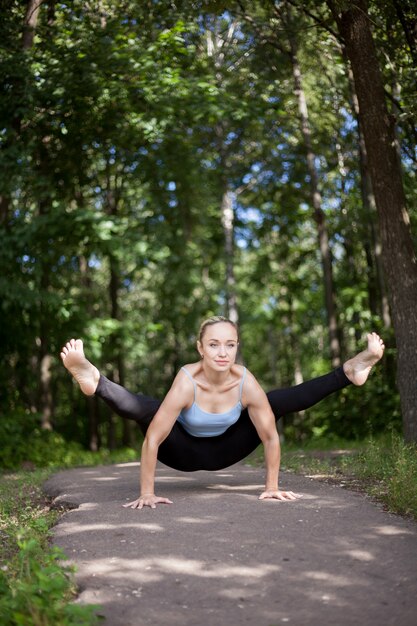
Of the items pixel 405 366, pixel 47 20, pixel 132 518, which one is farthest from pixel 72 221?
pixel 132 518

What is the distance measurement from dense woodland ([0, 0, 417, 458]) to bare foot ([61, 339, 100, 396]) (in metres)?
4.19

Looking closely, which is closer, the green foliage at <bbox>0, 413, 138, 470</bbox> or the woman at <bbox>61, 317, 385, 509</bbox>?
the woman at <bbox>61, 317, 385, 509</bbox>

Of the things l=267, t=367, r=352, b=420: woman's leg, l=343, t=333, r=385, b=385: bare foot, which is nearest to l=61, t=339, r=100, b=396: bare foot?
l=267, t=367, r=352, b=420: woman's leg

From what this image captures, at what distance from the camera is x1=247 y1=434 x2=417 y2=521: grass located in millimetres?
6031

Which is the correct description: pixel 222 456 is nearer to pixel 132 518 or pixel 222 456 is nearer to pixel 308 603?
pixel 132 518

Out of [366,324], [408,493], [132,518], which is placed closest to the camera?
[132,518]

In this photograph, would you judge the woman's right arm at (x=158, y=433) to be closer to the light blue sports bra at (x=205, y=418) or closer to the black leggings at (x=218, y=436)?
the light blue sports bra at (x=205, y=418)

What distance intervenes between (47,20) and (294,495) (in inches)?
A: 459

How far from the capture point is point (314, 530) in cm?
512

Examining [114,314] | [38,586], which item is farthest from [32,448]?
[38,586]

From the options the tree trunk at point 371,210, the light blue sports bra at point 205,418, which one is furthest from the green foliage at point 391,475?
the tree trunk at point 371,210

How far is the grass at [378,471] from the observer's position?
19.8 ft

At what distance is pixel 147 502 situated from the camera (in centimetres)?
595

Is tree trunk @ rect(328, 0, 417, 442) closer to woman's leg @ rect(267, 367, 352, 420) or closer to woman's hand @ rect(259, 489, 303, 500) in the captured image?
woman's leg @ rect(267, 367, 352, 420)
